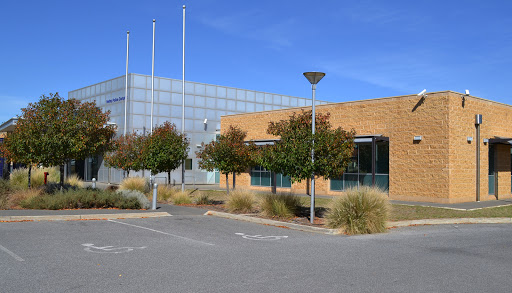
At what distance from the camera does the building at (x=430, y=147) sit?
22.1 metres

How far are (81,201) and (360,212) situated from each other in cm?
1016

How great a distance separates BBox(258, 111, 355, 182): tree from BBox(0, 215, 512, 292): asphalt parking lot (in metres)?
2.14

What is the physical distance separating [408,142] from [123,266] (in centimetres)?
1849

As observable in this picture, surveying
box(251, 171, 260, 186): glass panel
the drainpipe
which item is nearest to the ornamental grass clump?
box(251, 171, 260, 186): glass panel

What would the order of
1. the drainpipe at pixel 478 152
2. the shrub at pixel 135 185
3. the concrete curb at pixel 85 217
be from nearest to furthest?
the concrete curb at pixel 85 217 < the drainpipe at pixel 478 152 < the shrub at pixel 135 185

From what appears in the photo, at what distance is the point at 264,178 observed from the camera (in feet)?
103

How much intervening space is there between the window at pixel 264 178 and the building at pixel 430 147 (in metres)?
3.30

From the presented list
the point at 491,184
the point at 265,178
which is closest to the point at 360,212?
the point at 491,184

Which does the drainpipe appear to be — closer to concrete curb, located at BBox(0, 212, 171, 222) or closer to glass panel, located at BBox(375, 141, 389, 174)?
glass panel, located at BBox(375, 141, 389, 174)

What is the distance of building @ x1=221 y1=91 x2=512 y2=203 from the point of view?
870 inches

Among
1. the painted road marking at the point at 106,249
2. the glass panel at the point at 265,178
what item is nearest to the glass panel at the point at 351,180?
the glass panel at the point at 265,178

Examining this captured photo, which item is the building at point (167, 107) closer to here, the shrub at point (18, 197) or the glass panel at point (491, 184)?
the shrub at point (18, 197)

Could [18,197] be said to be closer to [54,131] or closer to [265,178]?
[54,131]

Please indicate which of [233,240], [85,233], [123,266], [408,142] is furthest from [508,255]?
[408,142]
